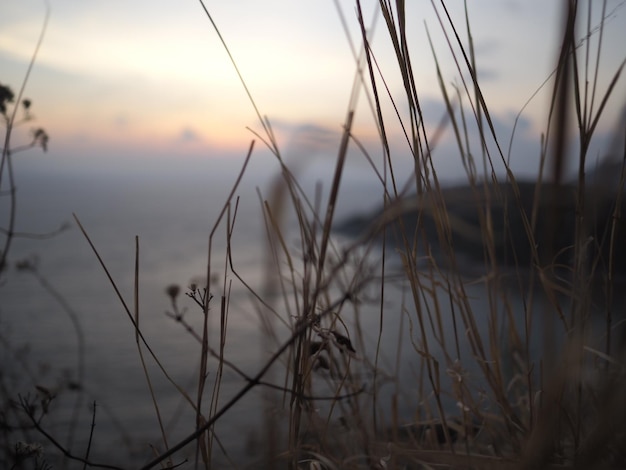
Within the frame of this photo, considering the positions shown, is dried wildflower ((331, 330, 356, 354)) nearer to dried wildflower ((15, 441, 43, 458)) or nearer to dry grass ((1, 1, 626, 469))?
dry grass ((1, 1, 626, 469))

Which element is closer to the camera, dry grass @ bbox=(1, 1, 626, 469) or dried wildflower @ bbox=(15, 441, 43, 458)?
dry grass @ bbox=(1, 1, 626, 469)

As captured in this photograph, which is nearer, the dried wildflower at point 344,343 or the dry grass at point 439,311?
the dry grass at point 439,311

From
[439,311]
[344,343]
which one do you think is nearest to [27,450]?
[344,343]

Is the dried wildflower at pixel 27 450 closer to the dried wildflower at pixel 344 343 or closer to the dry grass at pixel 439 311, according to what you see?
the dry grass at pixel 439 311

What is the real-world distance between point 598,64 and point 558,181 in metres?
0.36

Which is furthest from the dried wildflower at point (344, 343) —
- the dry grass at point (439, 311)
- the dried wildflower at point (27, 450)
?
the dried wildflower at point (27, 450)

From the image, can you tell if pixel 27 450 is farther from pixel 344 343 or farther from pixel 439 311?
pixel 439 311

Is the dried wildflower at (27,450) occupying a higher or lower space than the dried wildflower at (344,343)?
lower

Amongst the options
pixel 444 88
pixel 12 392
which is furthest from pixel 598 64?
pixel 12 392

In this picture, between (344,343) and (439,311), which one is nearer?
(344,343)

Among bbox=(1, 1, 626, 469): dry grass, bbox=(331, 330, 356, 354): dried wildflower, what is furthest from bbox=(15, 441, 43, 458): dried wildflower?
bbox=(331, 330, 356, 354): dried wildflower

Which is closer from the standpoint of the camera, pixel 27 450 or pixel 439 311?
pixel 27 450

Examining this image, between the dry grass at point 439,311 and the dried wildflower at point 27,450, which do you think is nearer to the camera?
the dry grass at point 439,311

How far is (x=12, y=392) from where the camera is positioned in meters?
0.90
